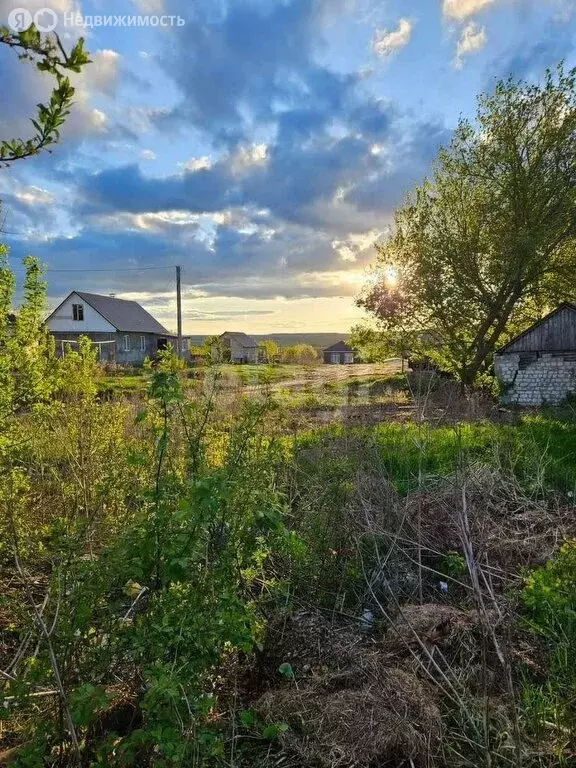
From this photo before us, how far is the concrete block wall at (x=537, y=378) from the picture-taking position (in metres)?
18.4

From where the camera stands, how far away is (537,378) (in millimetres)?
19016

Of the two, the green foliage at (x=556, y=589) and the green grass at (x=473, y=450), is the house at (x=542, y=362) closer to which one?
the green grass at (x=473, y=450)

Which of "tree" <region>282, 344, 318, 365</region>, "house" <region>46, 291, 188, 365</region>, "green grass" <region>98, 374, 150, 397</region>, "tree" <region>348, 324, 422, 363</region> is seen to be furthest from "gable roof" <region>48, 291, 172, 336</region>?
"tree" <region>348, 324, 422, 363</region>

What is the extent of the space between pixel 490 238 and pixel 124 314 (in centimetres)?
2751

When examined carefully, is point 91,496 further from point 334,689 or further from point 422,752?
point 422,752

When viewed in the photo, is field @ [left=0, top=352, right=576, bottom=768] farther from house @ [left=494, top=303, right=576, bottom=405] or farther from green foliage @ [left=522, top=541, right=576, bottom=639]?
house @ [left=494, top=303, right=576, bottom=405]

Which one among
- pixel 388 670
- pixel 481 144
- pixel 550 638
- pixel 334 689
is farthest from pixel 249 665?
pixel 481 144

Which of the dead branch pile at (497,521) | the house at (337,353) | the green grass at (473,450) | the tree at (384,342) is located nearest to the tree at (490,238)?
the tree at (384,342)

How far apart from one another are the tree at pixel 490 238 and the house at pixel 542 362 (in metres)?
1.25

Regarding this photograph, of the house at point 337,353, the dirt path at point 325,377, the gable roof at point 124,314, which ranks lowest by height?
the dirt path at point 325,377

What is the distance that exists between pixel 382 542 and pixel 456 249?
1760 centimetres

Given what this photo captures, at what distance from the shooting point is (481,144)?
2061 cm

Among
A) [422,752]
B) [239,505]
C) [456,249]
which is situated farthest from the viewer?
[456,249]

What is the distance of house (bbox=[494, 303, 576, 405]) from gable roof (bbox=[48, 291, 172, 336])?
26.4 meters
